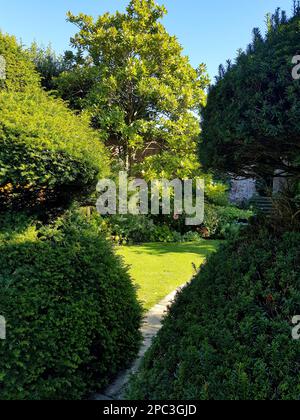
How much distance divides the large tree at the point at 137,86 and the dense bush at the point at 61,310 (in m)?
8.99

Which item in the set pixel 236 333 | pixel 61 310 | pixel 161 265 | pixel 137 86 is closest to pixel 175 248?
pixel 161 265

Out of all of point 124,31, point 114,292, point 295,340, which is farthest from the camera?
point 124,31

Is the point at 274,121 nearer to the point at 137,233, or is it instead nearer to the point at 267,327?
the point at 267,327

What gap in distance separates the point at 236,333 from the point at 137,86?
11.4 m

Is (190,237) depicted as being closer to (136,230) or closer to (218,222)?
(218,222)

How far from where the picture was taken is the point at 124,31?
40.3 ft

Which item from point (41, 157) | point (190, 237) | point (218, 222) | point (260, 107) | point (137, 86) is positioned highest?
point (137, 86)

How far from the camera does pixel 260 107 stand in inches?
78.4

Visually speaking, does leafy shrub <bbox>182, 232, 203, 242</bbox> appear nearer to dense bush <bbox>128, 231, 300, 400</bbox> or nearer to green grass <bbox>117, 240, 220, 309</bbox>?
green grass <bbox>117, 240, 220, 309</bbox>

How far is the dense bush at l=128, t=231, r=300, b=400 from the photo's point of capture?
1.78 meters

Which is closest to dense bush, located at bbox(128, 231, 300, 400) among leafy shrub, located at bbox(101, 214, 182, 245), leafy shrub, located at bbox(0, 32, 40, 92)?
leafy shrub, located at bbox(0, 32, 40, 92)

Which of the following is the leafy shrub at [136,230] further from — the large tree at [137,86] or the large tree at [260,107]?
the large tree at [260,107]

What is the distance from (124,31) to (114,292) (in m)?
11.3
